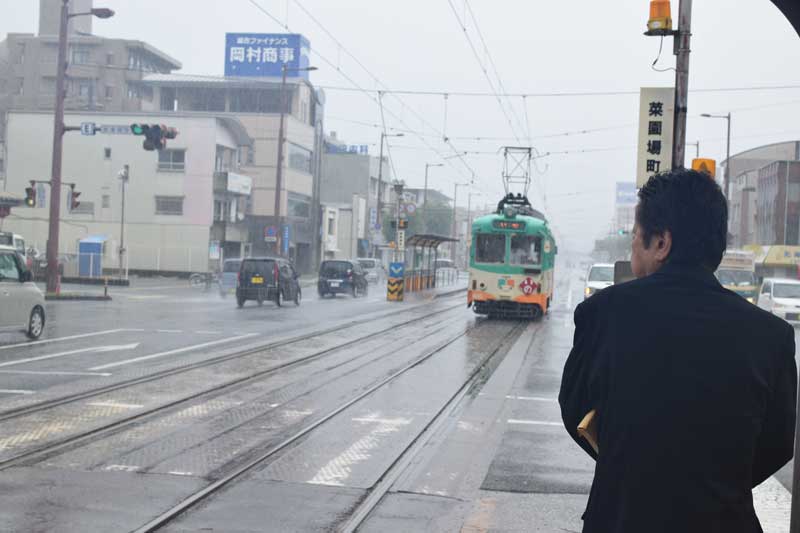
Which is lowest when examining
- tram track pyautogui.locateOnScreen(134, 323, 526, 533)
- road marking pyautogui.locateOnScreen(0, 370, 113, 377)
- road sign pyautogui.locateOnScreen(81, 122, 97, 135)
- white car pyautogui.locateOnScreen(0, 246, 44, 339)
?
road marking pyautogui.locateOnScreen(0, 370, 113, 377)

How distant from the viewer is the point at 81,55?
83625 mm

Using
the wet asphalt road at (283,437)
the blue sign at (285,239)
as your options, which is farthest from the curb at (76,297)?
the blue sign at (285,239)

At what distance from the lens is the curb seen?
31047mm

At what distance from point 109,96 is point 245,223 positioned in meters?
25.2

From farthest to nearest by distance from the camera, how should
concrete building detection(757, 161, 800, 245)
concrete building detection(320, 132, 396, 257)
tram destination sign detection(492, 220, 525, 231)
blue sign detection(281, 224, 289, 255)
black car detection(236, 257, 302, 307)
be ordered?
concrete building detection(320, 132, 396, 257)
concrete building detection(757, 161, 800, 245)
blue sign detection(281, 224, 289, 255)
black car detection(236, 257, 302, 307)
tram destination sign detection(492, 220, 525, 231)

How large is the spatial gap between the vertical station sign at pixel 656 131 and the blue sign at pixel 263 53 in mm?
64498

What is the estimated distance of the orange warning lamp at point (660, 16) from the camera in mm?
11695

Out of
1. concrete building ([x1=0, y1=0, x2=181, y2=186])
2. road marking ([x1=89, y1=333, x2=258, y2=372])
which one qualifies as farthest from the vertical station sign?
concrete building ([x1=0, y1=0, x2=181, y2=186])

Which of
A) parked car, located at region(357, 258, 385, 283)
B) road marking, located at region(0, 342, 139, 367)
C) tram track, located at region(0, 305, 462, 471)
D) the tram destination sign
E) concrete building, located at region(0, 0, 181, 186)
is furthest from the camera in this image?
concrete building, located at region(0, 0, 181, 186)

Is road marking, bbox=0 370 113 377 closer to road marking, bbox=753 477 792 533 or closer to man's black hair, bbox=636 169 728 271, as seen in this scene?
road marking, bbox=753 477 792 533

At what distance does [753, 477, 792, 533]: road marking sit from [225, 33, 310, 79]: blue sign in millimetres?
70011

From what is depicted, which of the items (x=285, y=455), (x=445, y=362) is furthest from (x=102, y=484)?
(x=445, y=362)

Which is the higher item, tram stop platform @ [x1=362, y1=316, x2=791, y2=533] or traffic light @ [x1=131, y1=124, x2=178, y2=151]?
traffic light @ [x1=131, y1=124, x2=178, y2=151]

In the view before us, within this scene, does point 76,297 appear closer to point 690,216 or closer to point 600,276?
point 600,276
